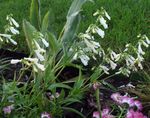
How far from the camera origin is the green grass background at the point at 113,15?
17.0 feet

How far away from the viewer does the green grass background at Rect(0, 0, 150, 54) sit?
5.20 m

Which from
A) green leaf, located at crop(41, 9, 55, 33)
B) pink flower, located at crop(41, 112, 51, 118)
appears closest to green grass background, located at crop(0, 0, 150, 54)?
green leaf, located at crop(41, 9, 55, 33)

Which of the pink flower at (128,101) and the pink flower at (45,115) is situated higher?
the pink flower at (45,115)

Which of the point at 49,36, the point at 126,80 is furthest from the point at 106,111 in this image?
the point at 126,80

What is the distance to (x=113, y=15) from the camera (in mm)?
5781

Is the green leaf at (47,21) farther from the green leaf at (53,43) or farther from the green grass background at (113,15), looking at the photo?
the green grass background at (113,15)

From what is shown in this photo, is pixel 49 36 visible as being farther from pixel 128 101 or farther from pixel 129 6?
pixel 129 6

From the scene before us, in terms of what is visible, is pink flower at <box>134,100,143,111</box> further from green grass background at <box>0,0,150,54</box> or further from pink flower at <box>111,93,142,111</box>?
green grass background at <box>0,0,150,54</box>

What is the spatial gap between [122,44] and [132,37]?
25 centimetres

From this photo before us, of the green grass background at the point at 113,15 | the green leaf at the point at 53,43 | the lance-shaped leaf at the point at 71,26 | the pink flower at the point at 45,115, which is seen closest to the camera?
the pink flower at the point at 45,115

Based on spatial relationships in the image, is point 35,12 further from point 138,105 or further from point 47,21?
point 138,105

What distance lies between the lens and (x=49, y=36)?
3.21 metres

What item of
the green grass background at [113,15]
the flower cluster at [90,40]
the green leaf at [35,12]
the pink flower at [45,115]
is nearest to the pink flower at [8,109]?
the pink flower at [45,115]

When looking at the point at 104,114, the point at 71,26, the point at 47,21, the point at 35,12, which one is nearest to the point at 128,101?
the point at 104,114
